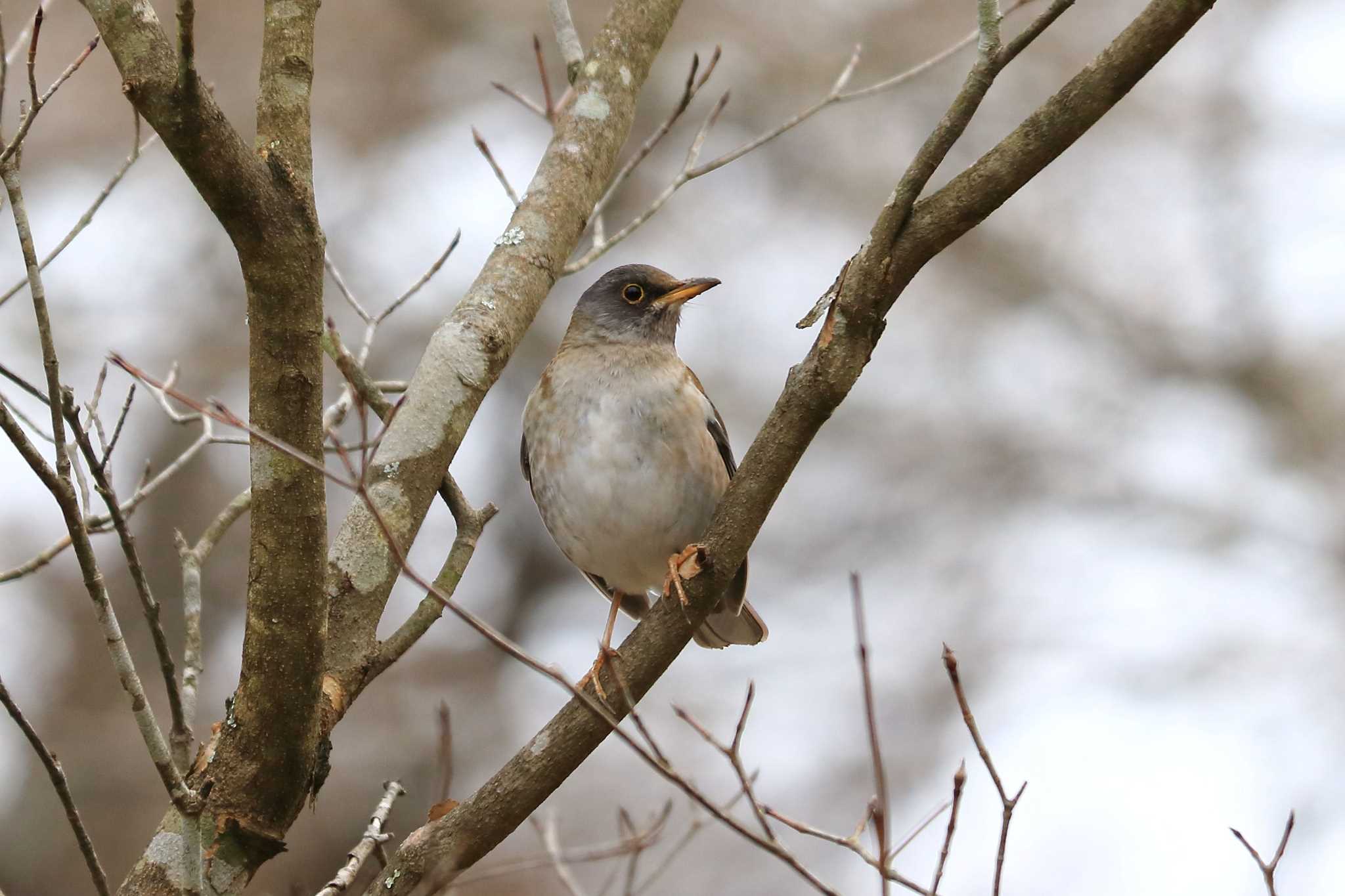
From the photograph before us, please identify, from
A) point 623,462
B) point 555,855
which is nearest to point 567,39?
point 623,462

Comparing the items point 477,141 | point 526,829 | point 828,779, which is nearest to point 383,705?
point 526,829

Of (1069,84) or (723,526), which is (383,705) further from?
(1069,84)

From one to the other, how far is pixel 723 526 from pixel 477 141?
8.74 ft

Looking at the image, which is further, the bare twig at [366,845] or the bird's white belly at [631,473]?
the bird's white belly at [631,473]

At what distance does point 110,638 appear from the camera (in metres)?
2.81

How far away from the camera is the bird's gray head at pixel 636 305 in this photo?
236 inches

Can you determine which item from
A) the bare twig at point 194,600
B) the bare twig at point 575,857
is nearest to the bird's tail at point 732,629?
the bare twig at point 575,857

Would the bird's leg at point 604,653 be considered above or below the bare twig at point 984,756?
above

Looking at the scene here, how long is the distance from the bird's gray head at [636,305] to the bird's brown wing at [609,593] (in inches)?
25.3

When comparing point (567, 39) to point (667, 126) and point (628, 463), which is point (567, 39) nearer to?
point (667, 126)

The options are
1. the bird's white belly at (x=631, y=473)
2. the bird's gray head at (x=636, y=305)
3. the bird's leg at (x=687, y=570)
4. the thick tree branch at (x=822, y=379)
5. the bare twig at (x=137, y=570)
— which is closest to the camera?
the bare twig at (x=137, y=570)

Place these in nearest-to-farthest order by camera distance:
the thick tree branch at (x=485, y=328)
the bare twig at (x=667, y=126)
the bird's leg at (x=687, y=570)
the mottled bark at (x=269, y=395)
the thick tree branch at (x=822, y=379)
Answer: the mottled bark at (x=269, y=395) → the thick tree branch at (x=822, y=379) → the bird's leg at (x=687, y=570) → the thick tree branch at (x=485, y=328) → the bare twig at (x=667, y=126)

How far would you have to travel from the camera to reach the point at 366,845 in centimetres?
363

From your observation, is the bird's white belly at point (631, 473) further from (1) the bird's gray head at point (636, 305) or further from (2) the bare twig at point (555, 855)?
(2) the bare twig at point (555, 855)
